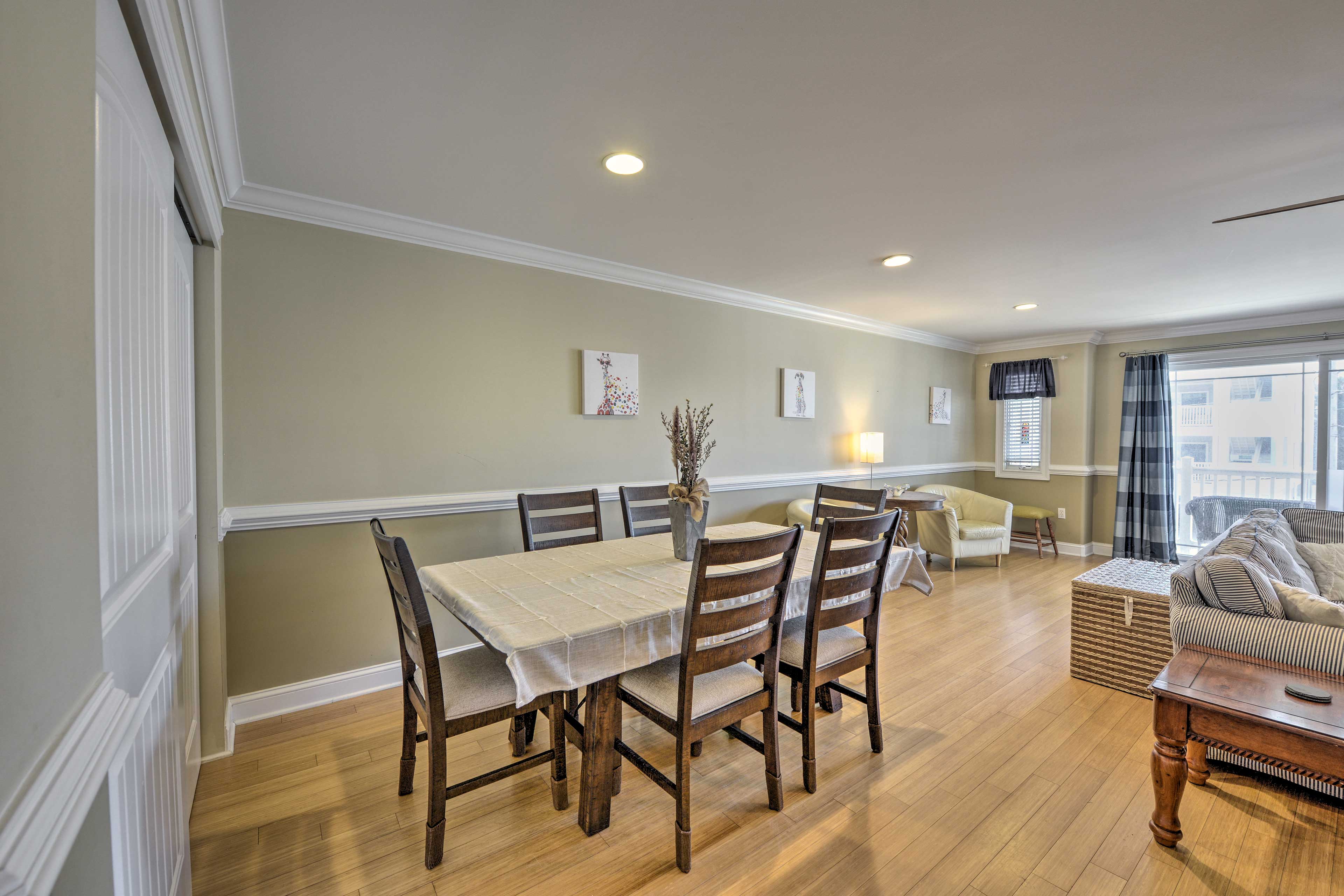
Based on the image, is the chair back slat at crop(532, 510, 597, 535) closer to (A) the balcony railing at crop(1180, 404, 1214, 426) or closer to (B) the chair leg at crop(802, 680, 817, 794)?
(B) the chair leg at crop(802, 680, 817, 794)

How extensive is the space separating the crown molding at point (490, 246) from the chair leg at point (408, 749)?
85.0 inches

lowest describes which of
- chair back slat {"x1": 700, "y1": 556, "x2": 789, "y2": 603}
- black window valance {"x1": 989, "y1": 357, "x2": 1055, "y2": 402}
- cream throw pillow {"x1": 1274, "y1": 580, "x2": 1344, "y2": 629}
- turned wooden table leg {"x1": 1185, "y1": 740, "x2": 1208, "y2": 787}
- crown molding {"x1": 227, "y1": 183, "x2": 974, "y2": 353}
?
turned wooden table leg {"x1": 1185, "y1": 740, "x2": 1208, "y2": 787}

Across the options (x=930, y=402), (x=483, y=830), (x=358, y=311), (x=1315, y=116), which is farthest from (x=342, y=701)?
(x=930, y=402)

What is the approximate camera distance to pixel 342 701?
9.20ft

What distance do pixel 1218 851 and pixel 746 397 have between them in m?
3.35

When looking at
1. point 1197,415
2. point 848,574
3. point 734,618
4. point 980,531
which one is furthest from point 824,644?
point 1197,415

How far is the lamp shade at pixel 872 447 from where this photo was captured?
5.24m

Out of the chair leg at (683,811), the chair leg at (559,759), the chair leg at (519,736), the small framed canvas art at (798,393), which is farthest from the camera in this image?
the small framed canvas art at (798,393)

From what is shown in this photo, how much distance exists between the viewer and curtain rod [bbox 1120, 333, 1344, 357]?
4.93 meters

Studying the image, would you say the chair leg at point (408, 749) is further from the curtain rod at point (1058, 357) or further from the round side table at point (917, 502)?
the curtain rod at point (1058, 357)

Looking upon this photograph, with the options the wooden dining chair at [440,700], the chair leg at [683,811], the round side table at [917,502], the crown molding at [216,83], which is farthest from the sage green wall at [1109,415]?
the crown molding at [216,83]

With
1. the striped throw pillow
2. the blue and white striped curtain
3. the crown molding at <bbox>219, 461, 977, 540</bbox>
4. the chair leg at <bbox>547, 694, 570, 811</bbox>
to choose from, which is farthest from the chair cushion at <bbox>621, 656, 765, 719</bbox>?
the blue and white striped curtain

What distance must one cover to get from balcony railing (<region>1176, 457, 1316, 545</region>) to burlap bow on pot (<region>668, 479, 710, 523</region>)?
6.00m

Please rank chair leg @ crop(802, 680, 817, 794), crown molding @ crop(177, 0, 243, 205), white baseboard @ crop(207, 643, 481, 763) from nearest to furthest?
crown molding @ crop(177, 0, 243, 205) < chair leg @ crop(802, 680, 817, 794) < white baseboard @ crop(207, 643, 481, 763)
